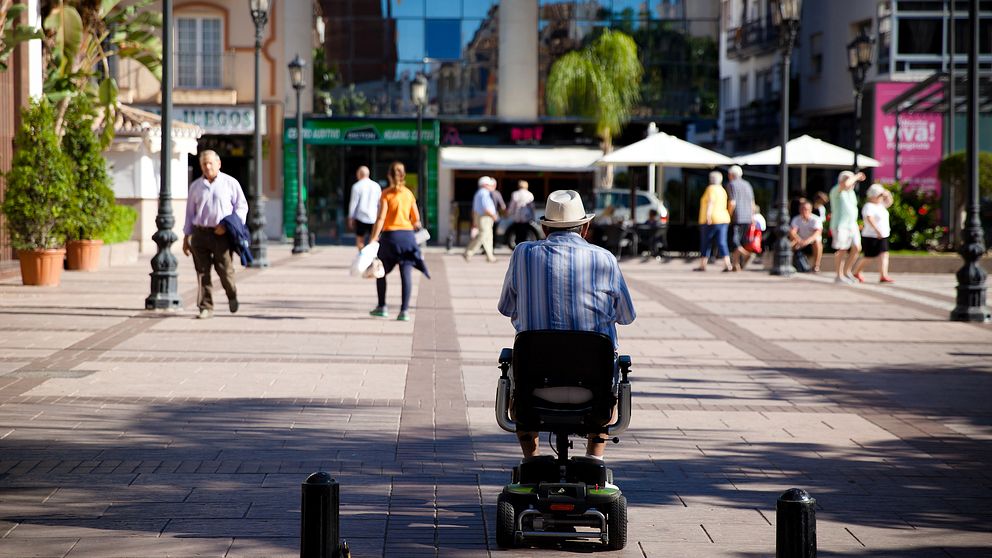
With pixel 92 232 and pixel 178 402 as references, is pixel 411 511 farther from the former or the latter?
pixel 92 232

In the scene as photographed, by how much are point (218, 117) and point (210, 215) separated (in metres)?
27.6

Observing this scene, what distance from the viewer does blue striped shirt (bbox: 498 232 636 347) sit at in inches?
231

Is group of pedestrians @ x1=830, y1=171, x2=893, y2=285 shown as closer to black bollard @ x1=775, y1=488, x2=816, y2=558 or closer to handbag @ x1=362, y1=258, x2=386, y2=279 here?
handbag @ x1=362, y1=258, x2=386, y2=279

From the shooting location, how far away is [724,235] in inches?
972

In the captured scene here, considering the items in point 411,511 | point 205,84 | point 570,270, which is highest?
point 205,84

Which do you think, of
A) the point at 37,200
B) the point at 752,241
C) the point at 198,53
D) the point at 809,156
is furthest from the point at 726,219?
the point at 198,53

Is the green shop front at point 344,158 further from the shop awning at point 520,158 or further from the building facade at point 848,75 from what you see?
the building facade at point 848,75

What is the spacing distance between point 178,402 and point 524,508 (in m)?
4.14

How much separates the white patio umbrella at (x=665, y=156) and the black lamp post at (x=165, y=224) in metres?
14.5

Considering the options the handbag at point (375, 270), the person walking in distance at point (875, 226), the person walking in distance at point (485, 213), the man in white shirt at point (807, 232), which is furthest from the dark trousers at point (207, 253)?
the man in white shirt at point (807, 232)

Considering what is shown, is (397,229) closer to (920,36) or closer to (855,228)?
(855,228)

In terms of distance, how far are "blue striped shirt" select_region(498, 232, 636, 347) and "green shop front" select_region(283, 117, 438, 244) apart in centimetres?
3614

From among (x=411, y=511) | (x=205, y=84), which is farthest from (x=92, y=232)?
(x=205, y=84)

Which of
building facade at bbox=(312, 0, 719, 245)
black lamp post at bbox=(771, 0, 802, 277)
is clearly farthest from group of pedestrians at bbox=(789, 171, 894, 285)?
building facade at bbox=(312, 0, 719, 245)
